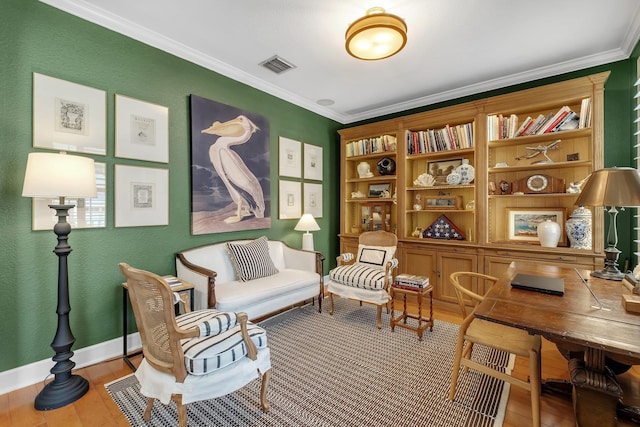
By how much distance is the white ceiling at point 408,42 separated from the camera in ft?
7.35

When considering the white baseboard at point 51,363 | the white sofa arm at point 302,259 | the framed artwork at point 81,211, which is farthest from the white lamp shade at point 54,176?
the white sofa arm at point 302,259

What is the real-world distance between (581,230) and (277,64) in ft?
11.8

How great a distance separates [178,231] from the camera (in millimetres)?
2887

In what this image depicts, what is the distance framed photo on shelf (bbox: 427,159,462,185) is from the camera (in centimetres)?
388

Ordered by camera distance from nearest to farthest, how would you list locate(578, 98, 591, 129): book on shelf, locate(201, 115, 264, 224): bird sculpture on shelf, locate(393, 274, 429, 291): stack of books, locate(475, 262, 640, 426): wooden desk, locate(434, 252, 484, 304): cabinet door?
locate(475, 262, 640, 426): wooden desk < locate(393, 274, 429, 291): stack of books < locate(578, 98, 591, 129): book on shelf < locate(201, 115, 264, 224): bird sculpture on shelf < locate(434, 252, 484, 304): cabinet door

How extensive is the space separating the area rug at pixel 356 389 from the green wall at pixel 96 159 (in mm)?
715

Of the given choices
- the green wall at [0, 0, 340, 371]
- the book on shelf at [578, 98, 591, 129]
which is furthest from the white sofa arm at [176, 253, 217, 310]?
the book on shelf at [578, 98, 591, 129]

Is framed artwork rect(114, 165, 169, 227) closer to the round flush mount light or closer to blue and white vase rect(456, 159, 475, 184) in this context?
the round flush mount light

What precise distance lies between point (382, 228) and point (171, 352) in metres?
3.48

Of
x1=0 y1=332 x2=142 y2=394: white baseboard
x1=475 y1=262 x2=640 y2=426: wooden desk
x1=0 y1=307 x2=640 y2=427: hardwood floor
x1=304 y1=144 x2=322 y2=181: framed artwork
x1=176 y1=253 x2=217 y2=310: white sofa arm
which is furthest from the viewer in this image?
x1=304 y1=144 x2=322 y2=181: framed artwork

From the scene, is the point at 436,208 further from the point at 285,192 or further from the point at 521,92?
the point at 285,192

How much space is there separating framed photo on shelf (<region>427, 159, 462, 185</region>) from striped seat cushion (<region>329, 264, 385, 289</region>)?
1613mm

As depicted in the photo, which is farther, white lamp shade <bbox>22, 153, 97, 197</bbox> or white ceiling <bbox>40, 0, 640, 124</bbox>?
white ceiling <bbox>40, 0, 640, 124</bbox>

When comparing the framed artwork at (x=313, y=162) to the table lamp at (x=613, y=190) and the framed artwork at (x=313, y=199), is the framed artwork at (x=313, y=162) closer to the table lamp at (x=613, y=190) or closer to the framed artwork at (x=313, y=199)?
the framed artwork at (x=313, y=199)
